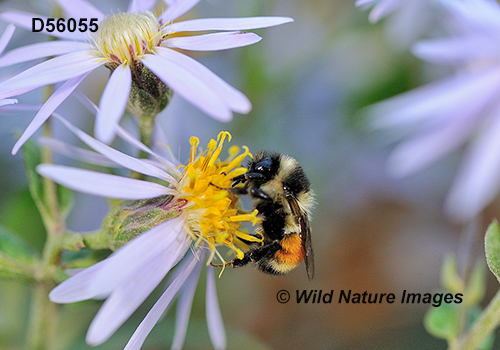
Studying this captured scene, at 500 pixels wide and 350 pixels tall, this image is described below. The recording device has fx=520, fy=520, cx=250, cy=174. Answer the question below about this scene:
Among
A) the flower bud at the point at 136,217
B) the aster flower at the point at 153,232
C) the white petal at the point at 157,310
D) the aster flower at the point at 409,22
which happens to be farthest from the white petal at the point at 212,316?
the aster flower at the point at 409,22

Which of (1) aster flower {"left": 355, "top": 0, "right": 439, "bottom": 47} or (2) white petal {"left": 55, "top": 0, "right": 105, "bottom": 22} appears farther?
(1) aster flower {"left": 355, "top": 0, "right": 439, "bottom": 47}

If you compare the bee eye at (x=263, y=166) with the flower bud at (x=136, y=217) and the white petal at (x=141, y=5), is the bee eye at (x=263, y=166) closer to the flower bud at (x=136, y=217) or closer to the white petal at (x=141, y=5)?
the flower bud at (x=136, y=217)

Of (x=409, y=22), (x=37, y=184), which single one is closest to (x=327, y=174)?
(x=409, y=22)

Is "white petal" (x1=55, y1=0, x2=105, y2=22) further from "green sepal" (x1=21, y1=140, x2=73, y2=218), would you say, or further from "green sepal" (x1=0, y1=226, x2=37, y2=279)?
"green sepal" (x1=0, y1=226, x2=37, y2=279)

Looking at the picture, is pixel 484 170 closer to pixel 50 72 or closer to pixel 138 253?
pixel 138 253

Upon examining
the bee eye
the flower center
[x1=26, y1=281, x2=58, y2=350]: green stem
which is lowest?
[x1=26, y1=281, x2=58, y2=350]: green stem

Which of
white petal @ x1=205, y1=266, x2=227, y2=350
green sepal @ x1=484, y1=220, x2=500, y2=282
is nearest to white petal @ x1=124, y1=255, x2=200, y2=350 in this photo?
white petal @ x1=205, y1=266, x2=227, y2=350

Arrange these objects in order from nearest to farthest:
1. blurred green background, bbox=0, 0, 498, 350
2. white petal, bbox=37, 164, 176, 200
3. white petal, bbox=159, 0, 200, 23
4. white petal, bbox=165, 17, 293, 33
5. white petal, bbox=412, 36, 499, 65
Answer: white petal, bbox=37, 164, 176, 200
white petal, bbox=412, 36, 499, 65
white petal, bbox=165, 17, 293, 33
white petal, bbox=159, 0, 200, 23
blurred green background, bbox=0, 0, 498, 350

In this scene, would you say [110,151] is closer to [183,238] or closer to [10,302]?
[183,238]
